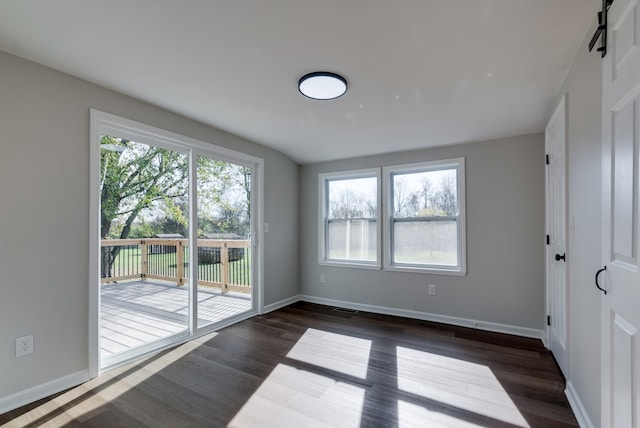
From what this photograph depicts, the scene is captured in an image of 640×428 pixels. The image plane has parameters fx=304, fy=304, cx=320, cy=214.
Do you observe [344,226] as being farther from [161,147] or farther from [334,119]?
[161,147]

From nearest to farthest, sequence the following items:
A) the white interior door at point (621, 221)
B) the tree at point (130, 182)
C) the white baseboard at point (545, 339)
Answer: the white interior door at point (621, 221) → the tree at point (130, 182) → the white baseboard at point (545, 339)

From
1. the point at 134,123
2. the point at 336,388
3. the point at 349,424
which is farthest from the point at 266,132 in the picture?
the point at 349,424

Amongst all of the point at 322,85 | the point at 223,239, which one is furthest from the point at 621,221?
the point at 223,239

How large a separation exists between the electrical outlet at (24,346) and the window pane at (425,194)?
3850 millimetres

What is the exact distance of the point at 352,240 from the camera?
181 inches

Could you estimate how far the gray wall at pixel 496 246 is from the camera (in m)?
3.36

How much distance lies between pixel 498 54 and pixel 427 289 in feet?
9.14

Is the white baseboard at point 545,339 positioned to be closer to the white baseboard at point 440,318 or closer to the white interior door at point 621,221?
the white baseboard at point 440,318

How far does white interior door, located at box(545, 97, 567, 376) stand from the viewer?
241 centimetres

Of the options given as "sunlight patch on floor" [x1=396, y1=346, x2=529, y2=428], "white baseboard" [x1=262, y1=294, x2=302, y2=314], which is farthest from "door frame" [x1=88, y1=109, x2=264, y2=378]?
"sunlight patch on floor" [x1=396, y1=346, x2=529, y2=428]

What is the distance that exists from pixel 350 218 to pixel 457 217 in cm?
150

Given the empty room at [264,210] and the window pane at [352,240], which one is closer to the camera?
the empty room at [264,210]

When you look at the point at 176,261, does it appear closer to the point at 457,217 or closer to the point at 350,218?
the point at 350,218

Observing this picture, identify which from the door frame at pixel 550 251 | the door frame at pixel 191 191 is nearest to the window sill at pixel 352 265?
the door frame at pixel 191 191
